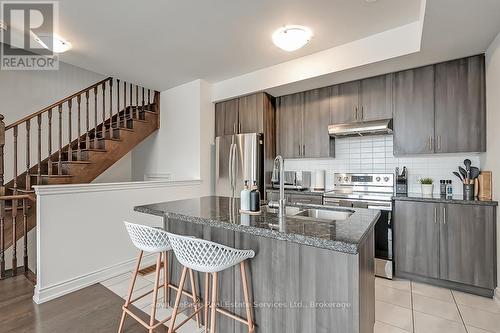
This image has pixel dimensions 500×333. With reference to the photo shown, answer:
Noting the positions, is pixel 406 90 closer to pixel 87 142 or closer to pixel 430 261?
pixel 430 261

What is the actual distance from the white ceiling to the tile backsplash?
1395 mm

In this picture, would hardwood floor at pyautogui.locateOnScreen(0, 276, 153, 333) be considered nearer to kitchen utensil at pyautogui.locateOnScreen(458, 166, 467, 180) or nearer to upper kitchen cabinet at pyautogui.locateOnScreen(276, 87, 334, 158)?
upper kitchen cabinet at pyautogui.locateOnScreen(276, 87, 334, 158)

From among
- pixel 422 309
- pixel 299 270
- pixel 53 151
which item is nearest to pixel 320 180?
pixel 422 309

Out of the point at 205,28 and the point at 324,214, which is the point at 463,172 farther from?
the point at 205,28

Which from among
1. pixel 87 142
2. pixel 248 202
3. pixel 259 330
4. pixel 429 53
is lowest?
pixel 259 330

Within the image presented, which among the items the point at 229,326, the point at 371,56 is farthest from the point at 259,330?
the point at 371,56

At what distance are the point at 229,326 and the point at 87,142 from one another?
3.42 metres

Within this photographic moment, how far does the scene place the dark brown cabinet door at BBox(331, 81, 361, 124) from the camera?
11.0ft

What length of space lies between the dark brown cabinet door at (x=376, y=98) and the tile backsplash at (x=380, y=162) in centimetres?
38

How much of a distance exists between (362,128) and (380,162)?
59 cm

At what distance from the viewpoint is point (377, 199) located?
9.70 feet

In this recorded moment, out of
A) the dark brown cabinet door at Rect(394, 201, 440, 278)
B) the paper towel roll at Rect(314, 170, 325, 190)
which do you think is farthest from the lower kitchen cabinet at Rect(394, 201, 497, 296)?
the paper towel roll at Rect(314, 170, 325, 190)

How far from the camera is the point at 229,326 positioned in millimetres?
1844

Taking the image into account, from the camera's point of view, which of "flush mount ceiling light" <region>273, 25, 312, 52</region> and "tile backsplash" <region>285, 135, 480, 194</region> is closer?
"flush mount ceiling light" <region>273, 25, 312, 52</region>
